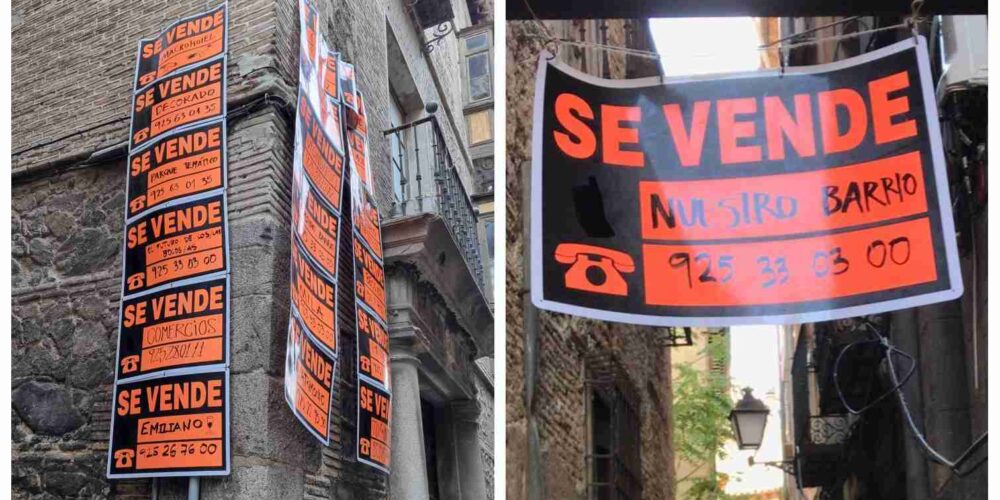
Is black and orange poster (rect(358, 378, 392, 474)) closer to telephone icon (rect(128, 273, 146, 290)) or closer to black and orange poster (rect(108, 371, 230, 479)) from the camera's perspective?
black and orange poster (rect(108, 371, 230, 479))

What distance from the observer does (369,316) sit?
18.7 feet

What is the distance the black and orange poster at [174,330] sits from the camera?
15.0 feet

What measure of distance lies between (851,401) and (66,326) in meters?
8.37

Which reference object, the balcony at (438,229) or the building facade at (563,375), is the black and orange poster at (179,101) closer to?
the balcony at (438,229)

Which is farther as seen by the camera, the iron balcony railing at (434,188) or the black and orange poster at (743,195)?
the iron balcony railing at (434,188)

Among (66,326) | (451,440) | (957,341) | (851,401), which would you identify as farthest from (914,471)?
(66,326)

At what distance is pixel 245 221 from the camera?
4.91 m

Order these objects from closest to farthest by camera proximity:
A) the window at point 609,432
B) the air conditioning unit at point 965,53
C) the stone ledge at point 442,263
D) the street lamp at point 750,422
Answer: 1. the air conditioning unit at point 965,53
2. the stone ledge at point 442,263
3. the window at point 609,432
4. the street lamp at point 750,422

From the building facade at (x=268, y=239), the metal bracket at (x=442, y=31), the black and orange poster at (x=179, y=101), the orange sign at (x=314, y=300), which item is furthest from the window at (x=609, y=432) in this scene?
the black and orange poster at (x=179, y=101)

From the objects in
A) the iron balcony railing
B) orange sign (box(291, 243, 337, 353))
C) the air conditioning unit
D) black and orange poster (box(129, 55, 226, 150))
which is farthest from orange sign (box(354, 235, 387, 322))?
the air conditioning unit

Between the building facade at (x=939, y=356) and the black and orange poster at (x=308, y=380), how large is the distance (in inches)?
112

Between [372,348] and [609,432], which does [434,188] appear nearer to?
[372,348]

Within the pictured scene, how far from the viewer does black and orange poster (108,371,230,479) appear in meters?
4.46

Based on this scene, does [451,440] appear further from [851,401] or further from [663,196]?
[851,401]
